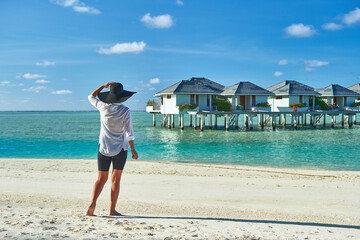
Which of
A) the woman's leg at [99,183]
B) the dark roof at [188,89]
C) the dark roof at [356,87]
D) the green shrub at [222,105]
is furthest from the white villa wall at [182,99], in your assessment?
the woman's leg at [99,183]

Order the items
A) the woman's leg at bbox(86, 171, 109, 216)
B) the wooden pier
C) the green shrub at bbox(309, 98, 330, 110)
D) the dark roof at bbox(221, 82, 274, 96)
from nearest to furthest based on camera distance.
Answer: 1. the woman's leg at bbox(86, 171, 109, 216)
2. the wooden pier
3. the dark roof at bbox(221, 82, 274, 96)
4. the green shrub at bbox(309, 98, 330, 110)

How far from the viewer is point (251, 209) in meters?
6.39

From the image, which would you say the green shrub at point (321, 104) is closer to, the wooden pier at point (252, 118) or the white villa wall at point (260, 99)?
the wooden pier at point (252, 118)

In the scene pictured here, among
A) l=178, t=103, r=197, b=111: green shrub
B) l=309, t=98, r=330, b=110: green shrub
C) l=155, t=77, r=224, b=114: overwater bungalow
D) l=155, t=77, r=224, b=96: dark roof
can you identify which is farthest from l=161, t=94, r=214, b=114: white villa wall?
l=309, t=98, r=330, b=110: green shrub

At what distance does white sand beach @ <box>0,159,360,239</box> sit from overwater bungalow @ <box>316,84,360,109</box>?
41.6 m

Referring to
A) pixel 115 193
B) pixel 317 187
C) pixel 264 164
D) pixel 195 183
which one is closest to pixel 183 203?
pixel 115 193

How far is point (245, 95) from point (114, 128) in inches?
1410

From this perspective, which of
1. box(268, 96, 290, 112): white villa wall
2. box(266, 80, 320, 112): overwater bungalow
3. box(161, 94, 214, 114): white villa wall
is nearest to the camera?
box(161, 94, 214, 114): white villa wall

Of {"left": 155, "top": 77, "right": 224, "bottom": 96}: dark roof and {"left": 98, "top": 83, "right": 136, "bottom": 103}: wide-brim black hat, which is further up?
{"left": 155, "top": 77, "right": 224, "bottom": 96}: dark roof

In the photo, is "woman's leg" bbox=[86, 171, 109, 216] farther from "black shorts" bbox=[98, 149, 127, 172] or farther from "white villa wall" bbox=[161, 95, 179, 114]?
"white villa wall" bbox=[161, 95, 179, 114]

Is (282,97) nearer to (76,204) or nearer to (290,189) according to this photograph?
(290,189)

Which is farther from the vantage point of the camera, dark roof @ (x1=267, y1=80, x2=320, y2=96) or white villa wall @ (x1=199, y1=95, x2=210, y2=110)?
dark roof @ (x1=267, y1=80, x2=320, y2=96)

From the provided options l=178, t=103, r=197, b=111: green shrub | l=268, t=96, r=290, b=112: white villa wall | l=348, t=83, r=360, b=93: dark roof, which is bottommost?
l=178, t=103, r=197, b=111: green shrub

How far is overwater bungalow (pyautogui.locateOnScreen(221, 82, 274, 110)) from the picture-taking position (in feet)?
128
